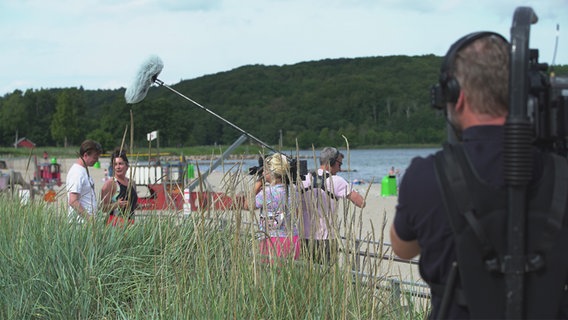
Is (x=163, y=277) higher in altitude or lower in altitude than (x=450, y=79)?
lower

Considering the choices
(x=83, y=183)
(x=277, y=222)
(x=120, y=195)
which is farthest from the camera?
(x=120, y=195)

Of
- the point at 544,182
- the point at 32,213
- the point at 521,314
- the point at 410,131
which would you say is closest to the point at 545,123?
the point at 544,182

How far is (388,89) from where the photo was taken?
244 ft

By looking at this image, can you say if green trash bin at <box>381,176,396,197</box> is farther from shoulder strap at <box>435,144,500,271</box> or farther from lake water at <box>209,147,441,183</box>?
shoulder strap at <box>435,144,500,271</box>

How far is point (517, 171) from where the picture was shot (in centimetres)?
173

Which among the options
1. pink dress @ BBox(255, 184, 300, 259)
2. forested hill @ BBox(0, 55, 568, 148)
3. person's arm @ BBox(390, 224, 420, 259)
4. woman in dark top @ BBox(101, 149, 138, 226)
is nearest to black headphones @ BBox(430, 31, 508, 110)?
person's arm @ BBox(390, 224, 420, 259)

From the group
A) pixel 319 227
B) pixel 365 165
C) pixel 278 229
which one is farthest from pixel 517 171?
pixel 365 165

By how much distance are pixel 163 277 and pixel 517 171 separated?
237cm

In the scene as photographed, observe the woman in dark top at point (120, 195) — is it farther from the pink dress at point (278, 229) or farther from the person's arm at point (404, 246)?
the person's arm at point (404, 246)

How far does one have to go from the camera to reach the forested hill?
59.3 meters

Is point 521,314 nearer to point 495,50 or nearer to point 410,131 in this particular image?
point 495,50

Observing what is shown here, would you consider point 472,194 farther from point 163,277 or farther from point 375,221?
point 375,221

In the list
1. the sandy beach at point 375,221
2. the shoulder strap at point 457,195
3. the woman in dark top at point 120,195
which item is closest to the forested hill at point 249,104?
the sandy beach at point 375,221

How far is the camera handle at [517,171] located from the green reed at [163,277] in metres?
1.28
